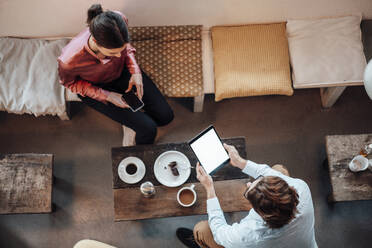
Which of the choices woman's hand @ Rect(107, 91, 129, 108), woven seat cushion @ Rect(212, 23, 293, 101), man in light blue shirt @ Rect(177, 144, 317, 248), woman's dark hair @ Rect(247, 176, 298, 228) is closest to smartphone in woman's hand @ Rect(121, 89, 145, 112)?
woman's hand @ Rect(107, 91, 129, 108)

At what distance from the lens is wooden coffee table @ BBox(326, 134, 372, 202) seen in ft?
6.79

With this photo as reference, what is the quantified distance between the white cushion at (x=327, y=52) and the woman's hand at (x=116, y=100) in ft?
4.46

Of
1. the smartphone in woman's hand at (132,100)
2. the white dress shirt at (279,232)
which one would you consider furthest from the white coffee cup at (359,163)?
the smartphone in woman's hand at (132,100)

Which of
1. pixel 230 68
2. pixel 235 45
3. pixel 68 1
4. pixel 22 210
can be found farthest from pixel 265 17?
pixel 22 210

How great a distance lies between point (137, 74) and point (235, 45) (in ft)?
2.70

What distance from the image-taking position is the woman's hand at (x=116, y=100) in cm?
219

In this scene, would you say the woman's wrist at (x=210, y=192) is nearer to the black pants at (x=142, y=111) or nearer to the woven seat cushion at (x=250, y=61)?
the black pants at (x=142, y=111)

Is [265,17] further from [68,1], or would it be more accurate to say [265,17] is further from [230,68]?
[68,1]

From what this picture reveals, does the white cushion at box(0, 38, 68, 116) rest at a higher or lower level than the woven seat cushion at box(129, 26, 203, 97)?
lower

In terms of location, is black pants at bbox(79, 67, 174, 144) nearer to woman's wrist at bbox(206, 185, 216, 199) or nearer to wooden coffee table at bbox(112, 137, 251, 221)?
wooden coffee table at bbox(112, 137, 251, 221)

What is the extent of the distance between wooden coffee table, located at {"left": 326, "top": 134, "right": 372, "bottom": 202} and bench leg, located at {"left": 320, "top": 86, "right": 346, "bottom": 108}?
557mm

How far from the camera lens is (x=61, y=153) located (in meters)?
2.78

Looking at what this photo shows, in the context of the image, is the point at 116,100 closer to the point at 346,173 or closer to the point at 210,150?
the point at 210,150

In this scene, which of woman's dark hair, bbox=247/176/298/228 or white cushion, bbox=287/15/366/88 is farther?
white cushion, bbox=287/15/366/88
